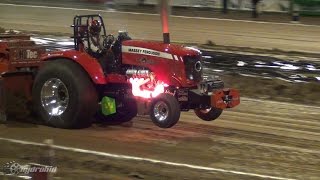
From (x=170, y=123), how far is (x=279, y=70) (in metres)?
8.07

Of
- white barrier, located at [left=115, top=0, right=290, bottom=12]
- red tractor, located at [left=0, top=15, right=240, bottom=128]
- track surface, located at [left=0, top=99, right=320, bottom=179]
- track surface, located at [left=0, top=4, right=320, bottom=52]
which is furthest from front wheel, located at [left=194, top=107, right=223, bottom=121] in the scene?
white barrier, located at [left=115, top=0, right=290, bottom=12]

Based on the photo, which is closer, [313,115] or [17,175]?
[17,175]

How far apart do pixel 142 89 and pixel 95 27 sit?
117cm

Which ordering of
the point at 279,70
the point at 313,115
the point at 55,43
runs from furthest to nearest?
the point at 55,43 < the point at 279,70 < the point at 313,115

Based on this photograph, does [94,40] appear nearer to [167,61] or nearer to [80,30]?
[80,30]

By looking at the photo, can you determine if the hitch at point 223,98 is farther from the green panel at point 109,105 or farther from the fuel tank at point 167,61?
the green panel at point 109,105

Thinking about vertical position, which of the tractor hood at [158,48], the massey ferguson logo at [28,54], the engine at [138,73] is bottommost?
the engine at [138,73]

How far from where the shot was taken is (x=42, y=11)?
102 feet

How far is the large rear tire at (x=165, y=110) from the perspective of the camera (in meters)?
8.02

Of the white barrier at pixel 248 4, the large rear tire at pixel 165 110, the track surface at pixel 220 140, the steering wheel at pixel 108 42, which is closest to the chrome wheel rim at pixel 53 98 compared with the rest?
the track surface at pixel 220 140

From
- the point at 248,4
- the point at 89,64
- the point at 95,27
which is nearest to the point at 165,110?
the point at 89,64

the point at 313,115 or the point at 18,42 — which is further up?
the point at 18,42

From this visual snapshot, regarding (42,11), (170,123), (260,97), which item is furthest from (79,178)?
(42,11)

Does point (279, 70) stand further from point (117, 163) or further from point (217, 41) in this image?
point (117, 163)
